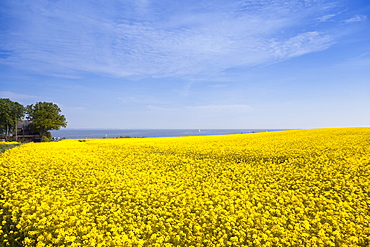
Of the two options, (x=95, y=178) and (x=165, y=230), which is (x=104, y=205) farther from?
(x=95, y=178)

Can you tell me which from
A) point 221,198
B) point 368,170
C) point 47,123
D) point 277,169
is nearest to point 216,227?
point 221,198

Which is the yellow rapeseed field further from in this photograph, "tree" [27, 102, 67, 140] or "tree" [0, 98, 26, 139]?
"tree" [0, 98, 26, 139]

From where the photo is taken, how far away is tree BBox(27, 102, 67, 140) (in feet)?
185

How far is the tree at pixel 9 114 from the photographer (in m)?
60.3

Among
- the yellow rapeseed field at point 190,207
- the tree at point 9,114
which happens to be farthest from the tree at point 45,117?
the yellow rapeseed field at point 190,207

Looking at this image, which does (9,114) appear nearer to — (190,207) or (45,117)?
(45,117)

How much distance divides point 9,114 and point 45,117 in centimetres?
1183

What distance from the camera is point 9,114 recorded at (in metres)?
62.1

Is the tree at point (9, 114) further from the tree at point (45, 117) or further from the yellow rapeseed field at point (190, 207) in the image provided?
the yellow rapeseed field at point (190, 207)

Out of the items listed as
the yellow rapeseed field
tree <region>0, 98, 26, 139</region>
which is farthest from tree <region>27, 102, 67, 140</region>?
the yellow rapeseed field

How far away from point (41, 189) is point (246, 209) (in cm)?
667

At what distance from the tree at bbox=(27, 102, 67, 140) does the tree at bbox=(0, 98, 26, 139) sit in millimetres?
3266

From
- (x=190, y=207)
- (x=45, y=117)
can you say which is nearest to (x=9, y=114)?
(x=45, y=117)

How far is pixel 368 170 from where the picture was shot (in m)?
11.4
